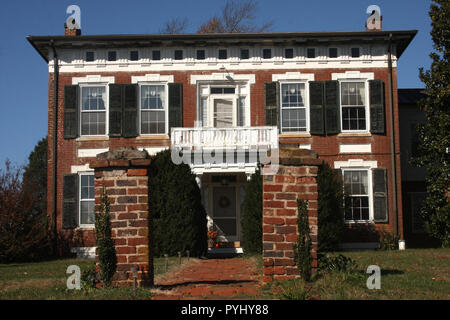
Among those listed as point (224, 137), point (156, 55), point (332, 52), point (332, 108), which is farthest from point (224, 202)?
point (332, 52)

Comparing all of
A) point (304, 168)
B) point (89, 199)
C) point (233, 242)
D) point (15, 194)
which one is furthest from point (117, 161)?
point (233, 242)

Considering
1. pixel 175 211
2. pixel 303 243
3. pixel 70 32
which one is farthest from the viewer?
pixel 70 32

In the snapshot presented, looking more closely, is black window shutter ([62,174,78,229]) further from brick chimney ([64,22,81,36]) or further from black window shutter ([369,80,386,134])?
black window shutter ([369,80,386,134])

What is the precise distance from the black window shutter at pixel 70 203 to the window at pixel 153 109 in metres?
3.14

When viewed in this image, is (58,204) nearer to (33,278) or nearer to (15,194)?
(15,194)

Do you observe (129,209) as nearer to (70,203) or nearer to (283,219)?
(283,219)

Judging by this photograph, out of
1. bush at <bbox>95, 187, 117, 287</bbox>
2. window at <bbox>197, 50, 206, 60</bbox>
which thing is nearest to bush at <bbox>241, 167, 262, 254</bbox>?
window at <bbox>197, 50, 206, 60</bbox>

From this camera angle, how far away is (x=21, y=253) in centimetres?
1653

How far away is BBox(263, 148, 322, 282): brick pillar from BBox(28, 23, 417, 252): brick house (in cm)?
1190

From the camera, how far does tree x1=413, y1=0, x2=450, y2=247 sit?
1667 cm

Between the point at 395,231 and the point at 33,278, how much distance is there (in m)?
13.2

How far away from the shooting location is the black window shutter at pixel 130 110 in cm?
1961

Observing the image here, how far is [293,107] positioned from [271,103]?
84cm

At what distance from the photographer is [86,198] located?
765 inches
